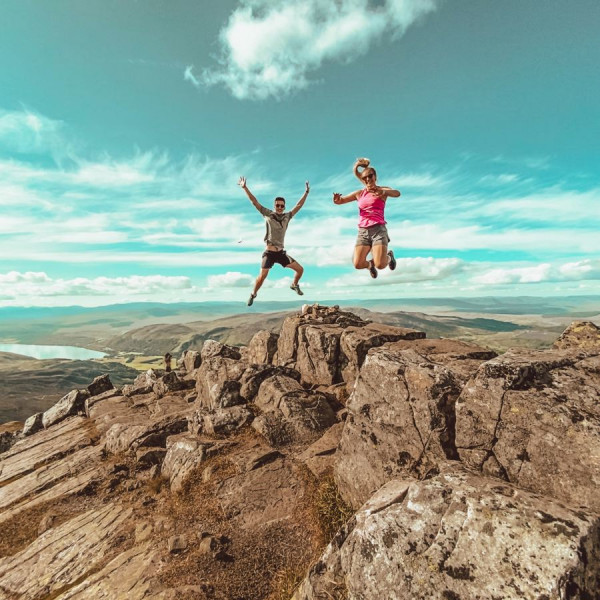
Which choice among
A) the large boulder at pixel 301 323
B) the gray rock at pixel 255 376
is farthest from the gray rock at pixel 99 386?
the gray rock at pixel 255 376

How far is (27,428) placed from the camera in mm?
38281

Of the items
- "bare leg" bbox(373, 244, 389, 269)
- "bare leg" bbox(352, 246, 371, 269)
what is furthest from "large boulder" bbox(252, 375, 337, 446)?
"bare leg" bbox(373, 244, 389, 269)

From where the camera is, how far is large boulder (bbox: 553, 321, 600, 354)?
18.0 metres

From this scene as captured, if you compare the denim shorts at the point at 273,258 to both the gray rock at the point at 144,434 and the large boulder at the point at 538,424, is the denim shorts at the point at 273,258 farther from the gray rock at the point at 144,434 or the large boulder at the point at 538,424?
the large boulder at the point at 538,424

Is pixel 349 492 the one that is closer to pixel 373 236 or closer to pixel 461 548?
pixel 461 548

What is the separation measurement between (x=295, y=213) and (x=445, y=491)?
49.8ft

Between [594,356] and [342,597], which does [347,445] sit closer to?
[342,597]

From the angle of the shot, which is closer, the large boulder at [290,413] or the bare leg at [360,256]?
the bare leg at [360,256]

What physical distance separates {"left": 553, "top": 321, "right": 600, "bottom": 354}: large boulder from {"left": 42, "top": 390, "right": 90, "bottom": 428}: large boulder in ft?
142

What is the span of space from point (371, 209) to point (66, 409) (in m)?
41.2

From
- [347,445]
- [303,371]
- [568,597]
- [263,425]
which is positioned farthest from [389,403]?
[303,371]

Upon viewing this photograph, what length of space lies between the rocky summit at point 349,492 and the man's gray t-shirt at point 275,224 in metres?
8.52

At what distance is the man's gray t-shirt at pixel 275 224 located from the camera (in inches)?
738

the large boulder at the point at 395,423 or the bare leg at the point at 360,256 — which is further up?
the bare leg at the point at 360,256
